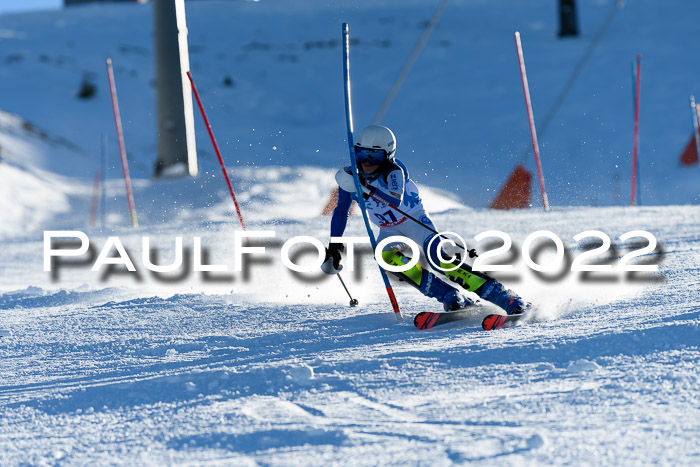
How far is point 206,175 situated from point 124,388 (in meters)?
9.19

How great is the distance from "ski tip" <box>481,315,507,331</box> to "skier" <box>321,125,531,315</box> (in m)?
0.19

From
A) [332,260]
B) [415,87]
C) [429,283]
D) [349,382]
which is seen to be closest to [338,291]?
[332,260]

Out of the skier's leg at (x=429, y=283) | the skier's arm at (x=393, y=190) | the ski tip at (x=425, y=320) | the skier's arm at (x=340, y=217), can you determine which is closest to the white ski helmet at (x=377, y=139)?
the skier's arm at (x=393, y=190)

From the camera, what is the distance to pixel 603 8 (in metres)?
22.7

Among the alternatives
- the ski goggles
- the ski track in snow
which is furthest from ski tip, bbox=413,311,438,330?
the ski goggles

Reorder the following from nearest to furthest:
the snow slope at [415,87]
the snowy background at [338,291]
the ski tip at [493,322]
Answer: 1. the snowy background at [338,291]
2. the ski tip at [493,322]
3. the snow slope at [415,87]

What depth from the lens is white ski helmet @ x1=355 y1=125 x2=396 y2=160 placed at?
4.77 meters

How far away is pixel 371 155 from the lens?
4816mm

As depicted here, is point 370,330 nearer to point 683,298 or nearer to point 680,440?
point 683,298

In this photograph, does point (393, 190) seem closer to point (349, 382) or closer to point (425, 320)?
point (425, 320)

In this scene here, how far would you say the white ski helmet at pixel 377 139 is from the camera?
Answer: 477 centimetres

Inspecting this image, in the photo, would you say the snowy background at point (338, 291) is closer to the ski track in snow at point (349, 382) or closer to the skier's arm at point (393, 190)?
the ski track in snow at point (349, 382)

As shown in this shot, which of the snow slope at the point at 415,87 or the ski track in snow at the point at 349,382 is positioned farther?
the snow slope at the point at 415,87

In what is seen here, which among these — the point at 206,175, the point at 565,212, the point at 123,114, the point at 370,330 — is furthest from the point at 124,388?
the point at 123,114
